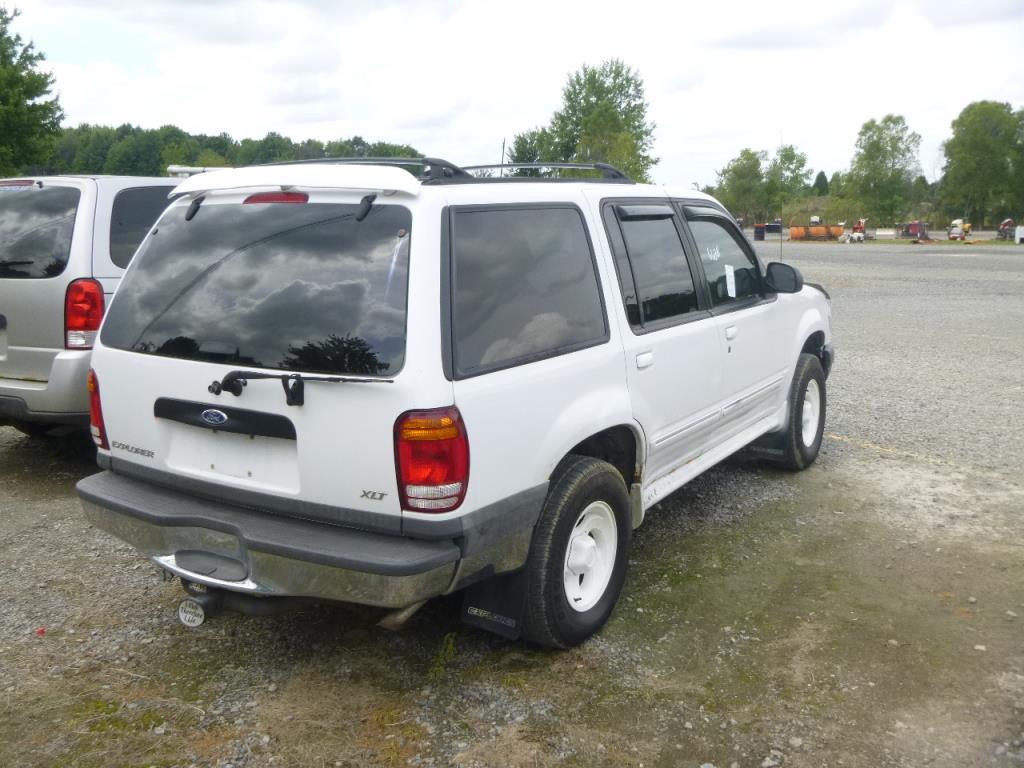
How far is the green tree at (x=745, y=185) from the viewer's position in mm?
85750

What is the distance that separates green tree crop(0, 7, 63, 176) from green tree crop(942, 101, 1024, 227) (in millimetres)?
77269

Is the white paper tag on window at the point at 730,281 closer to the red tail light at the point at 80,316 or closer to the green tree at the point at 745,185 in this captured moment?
the red tail light at the point at 80,316

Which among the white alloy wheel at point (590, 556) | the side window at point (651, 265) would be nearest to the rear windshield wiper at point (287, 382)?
the white alloy wheel at point (590, 556)

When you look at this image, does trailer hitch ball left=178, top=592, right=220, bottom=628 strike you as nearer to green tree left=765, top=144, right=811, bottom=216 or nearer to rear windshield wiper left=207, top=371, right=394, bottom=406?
rear windshield wiper left=207, top=371, right=394, bottom=406

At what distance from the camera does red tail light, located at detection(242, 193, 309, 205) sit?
336 centimetres

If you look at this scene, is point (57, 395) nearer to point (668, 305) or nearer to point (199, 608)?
point (199, 608)

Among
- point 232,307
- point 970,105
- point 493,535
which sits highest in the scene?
point 970,105

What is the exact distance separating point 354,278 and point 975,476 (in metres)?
4.86

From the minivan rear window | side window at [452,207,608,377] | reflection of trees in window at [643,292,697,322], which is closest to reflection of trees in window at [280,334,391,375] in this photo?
the minivan rear window

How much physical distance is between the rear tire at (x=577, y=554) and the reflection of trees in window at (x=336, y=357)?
0.94 metres

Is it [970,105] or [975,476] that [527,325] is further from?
[970,105]

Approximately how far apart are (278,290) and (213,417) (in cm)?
51

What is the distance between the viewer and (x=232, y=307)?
3.36 meters

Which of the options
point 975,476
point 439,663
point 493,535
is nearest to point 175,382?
point 493,535
